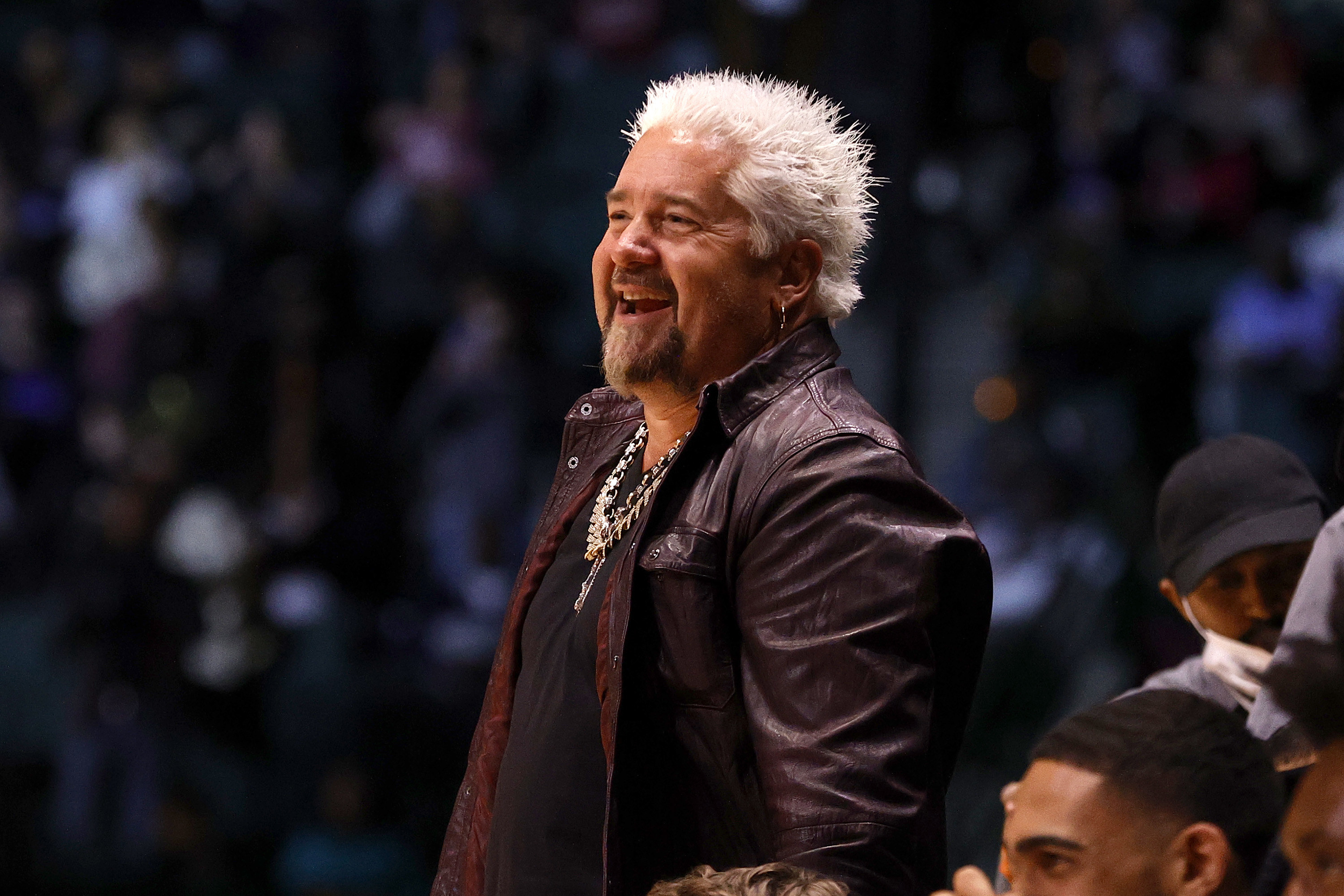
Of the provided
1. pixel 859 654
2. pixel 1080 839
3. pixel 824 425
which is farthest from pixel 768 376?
pixel 1080 839

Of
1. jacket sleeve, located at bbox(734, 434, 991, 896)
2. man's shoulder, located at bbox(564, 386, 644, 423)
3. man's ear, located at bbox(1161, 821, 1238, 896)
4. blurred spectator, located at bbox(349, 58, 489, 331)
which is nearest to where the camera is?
man's ear, located at bbox(1161, 821, 1238, 896)

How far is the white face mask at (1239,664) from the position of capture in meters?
2.06

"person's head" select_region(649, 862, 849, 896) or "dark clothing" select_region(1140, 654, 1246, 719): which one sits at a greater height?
"dark clothing" select_region(1140, 654, 1246, 719)

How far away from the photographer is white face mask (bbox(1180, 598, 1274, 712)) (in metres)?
2.06

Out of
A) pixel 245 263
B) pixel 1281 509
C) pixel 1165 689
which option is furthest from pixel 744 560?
pixel 245 263

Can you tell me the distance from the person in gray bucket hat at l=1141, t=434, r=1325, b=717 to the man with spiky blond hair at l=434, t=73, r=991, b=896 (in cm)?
51

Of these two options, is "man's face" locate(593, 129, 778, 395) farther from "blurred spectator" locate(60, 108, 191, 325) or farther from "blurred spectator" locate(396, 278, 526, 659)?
"blurred spectator" locate(60, 108, 191, 325)

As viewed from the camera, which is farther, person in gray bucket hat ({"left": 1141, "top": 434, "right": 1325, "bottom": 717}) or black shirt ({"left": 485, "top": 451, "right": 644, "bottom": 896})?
person in gray bucket hat ({"left": 1141, "top": 434, "right": 1325, "bottom": 717})

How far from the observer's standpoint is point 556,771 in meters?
1.83

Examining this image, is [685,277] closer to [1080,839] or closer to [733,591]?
[733,591]

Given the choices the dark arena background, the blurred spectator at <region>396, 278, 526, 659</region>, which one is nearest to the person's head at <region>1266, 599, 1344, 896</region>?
the dark arena background

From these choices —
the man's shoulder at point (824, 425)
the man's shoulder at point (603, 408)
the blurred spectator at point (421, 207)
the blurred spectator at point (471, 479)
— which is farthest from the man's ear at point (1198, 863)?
the blurred spectator at point (421, 207)

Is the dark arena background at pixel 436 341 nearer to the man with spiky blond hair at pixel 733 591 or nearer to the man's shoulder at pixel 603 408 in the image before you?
the man's shoulder at pixel 603 408

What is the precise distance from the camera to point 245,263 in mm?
6367
